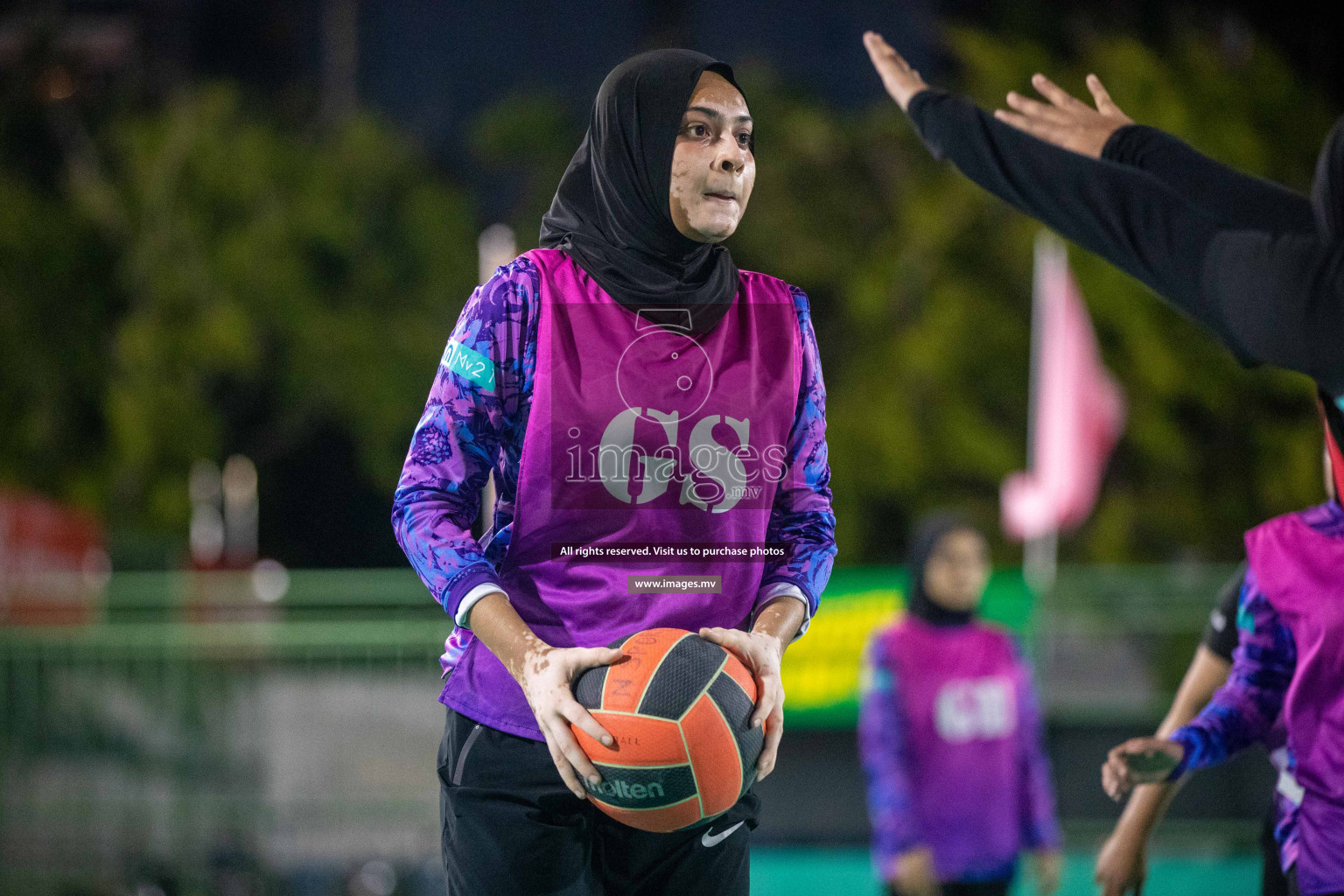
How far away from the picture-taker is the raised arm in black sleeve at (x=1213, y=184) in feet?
8.52

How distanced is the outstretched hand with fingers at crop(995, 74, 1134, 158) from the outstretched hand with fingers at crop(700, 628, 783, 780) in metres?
1.25

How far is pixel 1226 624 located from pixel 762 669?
1.64 m

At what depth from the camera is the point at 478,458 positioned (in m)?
2.21

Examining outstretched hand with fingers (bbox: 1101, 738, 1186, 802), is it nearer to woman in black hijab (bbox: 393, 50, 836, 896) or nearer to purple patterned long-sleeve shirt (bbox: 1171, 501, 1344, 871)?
purple patterned long-sleeve shirt (bbox: 1171, 501, 1344, 871)

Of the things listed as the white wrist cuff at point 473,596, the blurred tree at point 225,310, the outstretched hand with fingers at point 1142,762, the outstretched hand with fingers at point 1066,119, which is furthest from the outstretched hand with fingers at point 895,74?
the blurred tree at point 225,310

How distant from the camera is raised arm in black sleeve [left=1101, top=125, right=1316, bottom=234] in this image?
2.60m

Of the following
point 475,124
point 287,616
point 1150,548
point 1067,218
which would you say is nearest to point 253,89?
point 475,124

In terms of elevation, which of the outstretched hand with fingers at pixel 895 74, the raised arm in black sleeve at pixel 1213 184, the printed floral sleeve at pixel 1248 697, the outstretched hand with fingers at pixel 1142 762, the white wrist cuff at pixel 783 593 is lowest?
the outstretched hand with fingers at pixel 1142 762

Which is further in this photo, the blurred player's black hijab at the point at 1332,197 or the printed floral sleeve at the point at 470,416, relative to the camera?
the blurred player's black hijab at the point at 1332,197

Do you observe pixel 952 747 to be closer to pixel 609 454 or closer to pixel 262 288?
pixel 609 454

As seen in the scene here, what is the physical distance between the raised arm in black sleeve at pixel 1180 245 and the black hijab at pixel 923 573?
2.99 meters

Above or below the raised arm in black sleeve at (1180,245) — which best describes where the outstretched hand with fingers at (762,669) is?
below

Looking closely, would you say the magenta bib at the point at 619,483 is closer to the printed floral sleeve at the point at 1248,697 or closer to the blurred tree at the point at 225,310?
the printed floral sleeve at the point at 1248,697

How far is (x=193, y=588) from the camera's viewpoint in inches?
421
